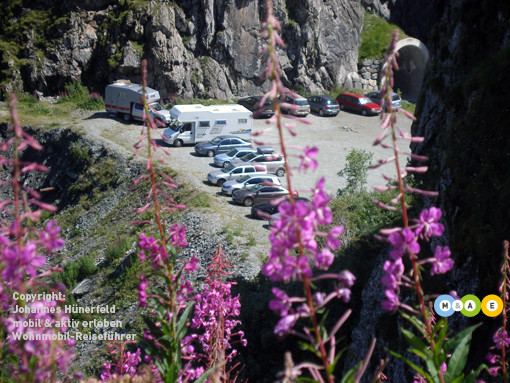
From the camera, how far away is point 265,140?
35594mm

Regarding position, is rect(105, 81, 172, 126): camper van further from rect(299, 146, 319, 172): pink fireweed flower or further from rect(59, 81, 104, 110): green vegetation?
rect(299, 146, 319, 172): pink fireweed flower

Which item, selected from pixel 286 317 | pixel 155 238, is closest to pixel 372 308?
pixel 155 238

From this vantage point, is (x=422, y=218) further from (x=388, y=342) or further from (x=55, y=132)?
(x=55, y=132)

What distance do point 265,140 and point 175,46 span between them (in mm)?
14820

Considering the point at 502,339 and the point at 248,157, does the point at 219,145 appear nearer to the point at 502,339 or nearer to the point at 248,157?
the point at 248,157

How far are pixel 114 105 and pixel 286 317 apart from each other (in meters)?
39.1

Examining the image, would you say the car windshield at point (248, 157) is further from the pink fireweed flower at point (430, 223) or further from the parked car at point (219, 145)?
the pink fireweed flower at point (430, 223)

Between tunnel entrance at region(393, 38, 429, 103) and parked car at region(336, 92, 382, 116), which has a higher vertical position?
tunnel entrance at region(393, 38, 429, 103)

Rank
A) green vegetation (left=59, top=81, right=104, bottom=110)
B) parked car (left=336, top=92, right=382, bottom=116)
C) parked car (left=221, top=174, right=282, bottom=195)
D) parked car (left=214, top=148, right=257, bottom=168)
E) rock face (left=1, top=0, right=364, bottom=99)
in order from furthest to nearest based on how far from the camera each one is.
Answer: parked car (left=336, top=92, right=382, bottom=116) < rock face (left=1, top=0, right=364, bottom=99) < green vegetation (left=59, top=81, right=104, bottom=110) < parked car (left=214, top=148, right=257, bottom=168) < parked car (left=221, top=174, right=282, bottom=195)

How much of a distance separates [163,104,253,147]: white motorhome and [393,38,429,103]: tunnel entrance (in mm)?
→ 21559

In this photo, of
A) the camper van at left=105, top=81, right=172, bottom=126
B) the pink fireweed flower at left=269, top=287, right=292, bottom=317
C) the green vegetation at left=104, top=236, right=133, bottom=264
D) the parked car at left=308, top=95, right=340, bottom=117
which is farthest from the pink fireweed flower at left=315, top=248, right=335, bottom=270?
the parked car at left=308, top=95, right=340, bottom=117

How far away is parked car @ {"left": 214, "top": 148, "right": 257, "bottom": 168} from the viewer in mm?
31406

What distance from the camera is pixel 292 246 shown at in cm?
255

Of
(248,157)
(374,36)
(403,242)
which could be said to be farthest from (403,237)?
(374,36)
